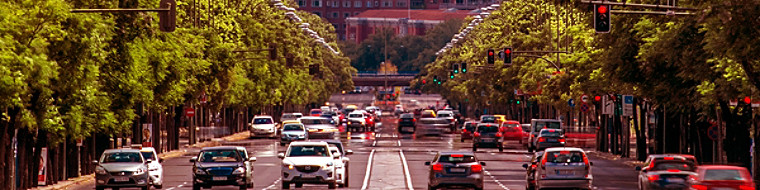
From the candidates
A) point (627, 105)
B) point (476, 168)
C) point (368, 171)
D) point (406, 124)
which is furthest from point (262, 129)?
point (476, 168)

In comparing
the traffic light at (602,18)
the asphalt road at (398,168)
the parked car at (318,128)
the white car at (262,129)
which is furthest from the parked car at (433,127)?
the traffic light at (602,18)

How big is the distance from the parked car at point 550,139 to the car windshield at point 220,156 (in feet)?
90.1

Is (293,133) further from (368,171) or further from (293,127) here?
(368,171)

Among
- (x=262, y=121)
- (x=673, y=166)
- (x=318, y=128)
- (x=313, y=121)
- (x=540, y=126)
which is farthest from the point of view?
(x=262, y=121)

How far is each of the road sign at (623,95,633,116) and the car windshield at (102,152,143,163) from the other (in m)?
27.1

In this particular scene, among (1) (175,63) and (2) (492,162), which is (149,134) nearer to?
(1) (175,63)

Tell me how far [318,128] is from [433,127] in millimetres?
21532

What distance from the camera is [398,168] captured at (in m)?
55.8

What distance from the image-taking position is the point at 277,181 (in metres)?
46.7

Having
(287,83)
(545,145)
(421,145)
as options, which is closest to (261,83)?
(287,83)

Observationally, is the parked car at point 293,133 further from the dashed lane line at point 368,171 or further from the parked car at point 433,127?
the parked car at point 433,127

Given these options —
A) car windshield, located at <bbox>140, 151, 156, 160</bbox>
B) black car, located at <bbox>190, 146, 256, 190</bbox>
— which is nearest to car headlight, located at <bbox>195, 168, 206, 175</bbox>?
black car, located at <bbox>190, 146, 256, 190</bbox>

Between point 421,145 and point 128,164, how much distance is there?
41991 millimetres

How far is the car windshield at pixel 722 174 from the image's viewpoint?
103 ft
